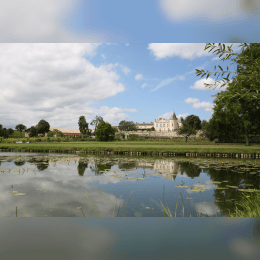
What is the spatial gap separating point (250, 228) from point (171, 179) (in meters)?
3.55

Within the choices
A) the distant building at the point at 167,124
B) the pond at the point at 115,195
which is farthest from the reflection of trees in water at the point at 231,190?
the distant building at the point at 167,124

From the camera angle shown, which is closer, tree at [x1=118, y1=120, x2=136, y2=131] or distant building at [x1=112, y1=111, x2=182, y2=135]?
distant building at [x1=112, y1=111, x2=182, y2=135]

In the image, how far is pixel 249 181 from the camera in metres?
5.17

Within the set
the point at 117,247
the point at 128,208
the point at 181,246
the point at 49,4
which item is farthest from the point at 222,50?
the point at 128,208

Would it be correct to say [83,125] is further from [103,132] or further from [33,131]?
[33,131]

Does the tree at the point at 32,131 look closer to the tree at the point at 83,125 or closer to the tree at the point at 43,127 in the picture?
the tree at the point at 43,127

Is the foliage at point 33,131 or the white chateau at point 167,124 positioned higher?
the white chateau at point 167,124

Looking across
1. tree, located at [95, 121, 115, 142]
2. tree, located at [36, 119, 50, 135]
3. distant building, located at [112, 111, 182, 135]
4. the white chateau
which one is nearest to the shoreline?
tree, located at [36, 119, 50, 135]

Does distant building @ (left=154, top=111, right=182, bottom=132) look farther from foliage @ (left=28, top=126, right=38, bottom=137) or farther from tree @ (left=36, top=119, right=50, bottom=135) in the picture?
foliage @ (left=28, top=126, right=38, bottom=137)

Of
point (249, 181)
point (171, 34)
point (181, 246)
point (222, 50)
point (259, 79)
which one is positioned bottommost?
point (249, 181)

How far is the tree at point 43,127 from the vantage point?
82.4ft

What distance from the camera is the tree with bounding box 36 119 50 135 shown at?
82.4 ft

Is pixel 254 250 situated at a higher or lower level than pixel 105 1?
lower

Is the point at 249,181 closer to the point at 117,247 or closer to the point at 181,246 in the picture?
the point at 181,246
